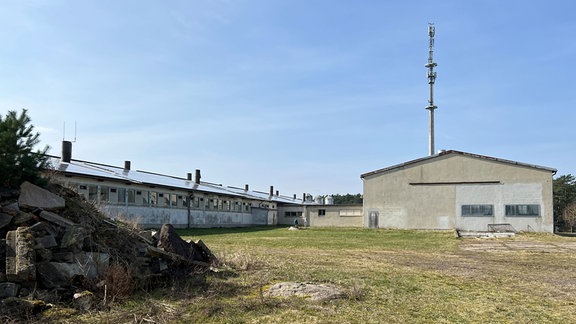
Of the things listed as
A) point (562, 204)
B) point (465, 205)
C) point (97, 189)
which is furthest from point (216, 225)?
point (562, 204)

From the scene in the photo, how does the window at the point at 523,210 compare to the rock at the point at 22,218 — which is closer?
the rock at the point at 22,218

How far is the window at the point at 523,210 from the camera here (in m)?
37.1

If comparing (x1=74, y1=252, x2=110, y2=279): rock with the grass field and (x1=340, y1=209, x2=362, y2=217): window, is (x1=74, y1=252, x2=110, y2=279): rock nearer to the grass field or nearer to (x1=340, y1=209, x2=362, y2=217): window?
the grass field

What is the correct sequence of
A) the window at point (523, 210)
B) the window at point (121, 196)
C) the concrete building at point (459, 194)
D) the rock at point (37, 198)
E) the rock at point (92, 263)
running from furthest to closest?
the concrete building at point (459, 194) → the window at point (523, 210) → the window at point (121, 196) → the rock at point (37, 198) → the rock at point (92, 263)

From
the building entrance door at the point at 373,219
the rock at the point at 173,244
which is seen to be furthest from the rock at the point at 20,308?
the building entrance door at the point at 373,219

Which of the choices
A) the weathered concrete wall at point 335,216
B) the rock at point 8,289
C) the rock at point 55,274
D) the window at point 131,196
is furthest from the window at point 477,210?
the rock at point 8,289

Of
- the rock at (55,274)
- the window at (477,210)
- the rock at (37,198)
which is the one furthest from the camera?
the window at (477,210)

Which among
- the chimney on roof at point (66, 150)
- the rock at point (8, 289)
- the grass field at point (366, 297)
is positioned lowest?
the grass field at point (366, 297)

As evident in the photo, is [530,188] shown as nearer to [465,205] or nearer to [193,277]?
[465,205]

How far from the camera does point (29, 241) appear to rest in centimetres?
741

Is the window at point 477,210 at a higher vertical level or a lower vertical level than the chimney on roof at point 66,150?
lower

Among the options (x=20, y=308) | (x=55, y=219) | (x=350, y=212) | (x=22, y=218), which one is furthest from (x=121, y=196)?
(x=20, y=308)

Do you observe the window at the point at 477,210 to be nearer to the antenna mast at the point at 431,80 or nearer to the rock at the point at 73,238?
the antenna mast at the point at 431,80

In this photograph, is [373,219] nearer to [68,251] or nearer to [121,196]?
[121,196]
